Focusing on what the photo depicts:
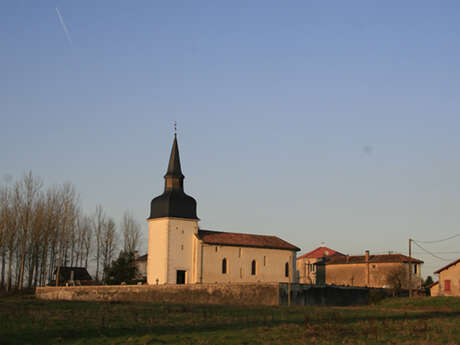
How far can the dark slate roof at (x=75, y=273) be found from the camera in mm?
69688

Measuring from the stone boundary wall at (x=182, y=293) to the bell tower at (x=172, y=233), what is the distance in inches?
226

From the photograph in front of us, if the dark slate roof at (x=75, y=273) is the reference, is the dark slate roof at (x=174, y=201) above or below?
above

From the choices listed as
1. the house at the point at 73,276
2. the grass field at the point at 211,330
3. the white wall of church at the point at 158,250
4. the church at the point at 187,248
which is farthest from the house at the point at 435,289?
the house at the point at 73,276

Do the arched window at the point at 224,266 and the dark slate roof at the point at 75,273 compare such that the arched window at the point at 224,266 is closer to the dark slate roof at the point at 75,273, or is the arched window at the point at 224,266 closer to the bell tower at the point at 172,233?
the bell tower at the point at 172,233

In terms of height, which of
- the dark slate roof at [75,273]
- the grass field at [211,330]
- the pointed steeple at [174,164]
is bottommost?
the grass field at [211,330]

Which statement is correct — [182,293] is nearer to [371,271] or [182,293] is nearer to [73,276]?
[73,276]

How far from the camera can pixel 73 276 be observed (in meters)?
70.4

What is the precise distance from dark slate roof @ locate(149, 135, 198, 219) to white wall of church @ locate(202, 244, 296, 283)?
4.16 m

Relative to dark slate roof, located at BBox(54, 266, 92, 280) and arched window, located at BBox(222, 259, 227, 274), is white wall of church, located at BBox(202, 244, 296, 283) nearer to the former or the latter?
arched window, located at BBox(222, 259, 227, 274)

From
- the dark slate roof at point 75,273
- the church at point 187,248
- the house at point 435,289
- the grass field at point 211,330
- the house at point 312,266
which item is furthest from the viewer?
the house at point 312,266

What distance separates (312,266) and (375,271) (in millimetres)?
10925

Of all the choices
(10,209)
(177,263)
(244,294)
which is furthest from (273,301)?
(10,209)

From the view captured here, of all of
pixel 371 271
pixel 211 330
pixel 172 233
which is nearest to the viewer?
pixel 211 330

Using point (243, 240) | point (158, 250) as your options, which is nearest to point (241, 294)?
point (158, 250)
